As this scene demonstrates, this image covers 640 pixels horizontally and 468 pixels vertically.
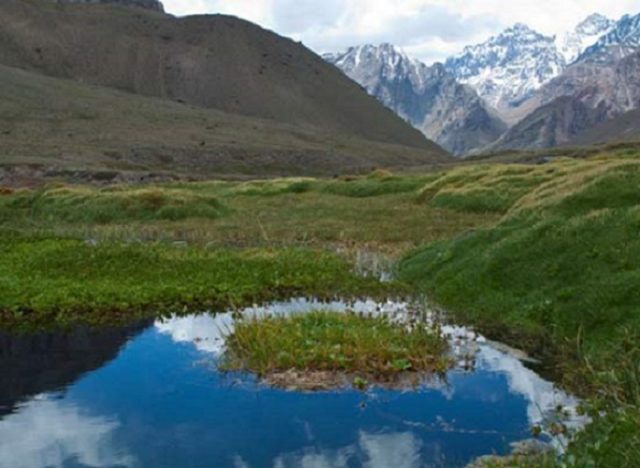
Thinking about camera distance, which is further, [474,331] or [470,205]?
[470,205]

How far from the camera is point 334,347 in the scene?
1784cm

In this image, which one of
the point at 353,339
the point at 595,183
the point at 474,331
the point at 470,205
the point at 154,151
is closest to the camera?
the point at 353,339

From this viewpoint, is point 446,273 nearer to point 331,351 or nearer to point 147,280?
point 331,351

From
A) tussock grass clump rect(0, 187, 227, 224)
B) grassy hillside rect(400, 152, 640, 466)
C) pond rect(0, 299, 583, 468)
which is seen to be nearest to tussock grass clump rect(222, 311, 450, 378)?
pond rect(0, 299, 583, 468)

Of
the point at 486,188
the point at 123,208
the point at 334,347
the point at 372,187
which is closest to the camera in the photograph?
the point at 334,347

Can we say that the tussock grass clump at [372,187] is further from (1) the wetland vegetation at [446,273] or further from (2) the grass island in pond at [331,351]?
(2) the grass island in pond at [331,351]

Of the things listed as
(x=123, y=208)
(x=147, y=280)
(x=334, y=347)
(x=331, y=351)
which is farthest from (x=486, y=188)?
(x=331, y=351)

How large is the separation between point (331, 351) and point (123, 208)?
39899 mm

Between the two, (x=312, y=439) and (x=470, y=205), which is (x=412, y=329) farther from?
(x=470, y=205)

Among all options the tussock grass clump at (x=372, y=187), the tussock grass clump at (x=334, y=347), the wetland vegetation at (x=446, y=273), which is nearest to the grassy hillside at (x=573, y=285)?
the wetland vegetation at (x=446, y=273)

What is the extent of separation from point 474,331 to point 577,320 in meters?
2.86

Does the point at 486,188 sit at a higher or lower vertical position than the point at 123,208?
higher

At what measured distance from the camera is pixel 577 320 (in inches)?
755

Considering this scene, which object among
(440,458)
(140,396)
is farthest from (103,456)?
(440,458)
